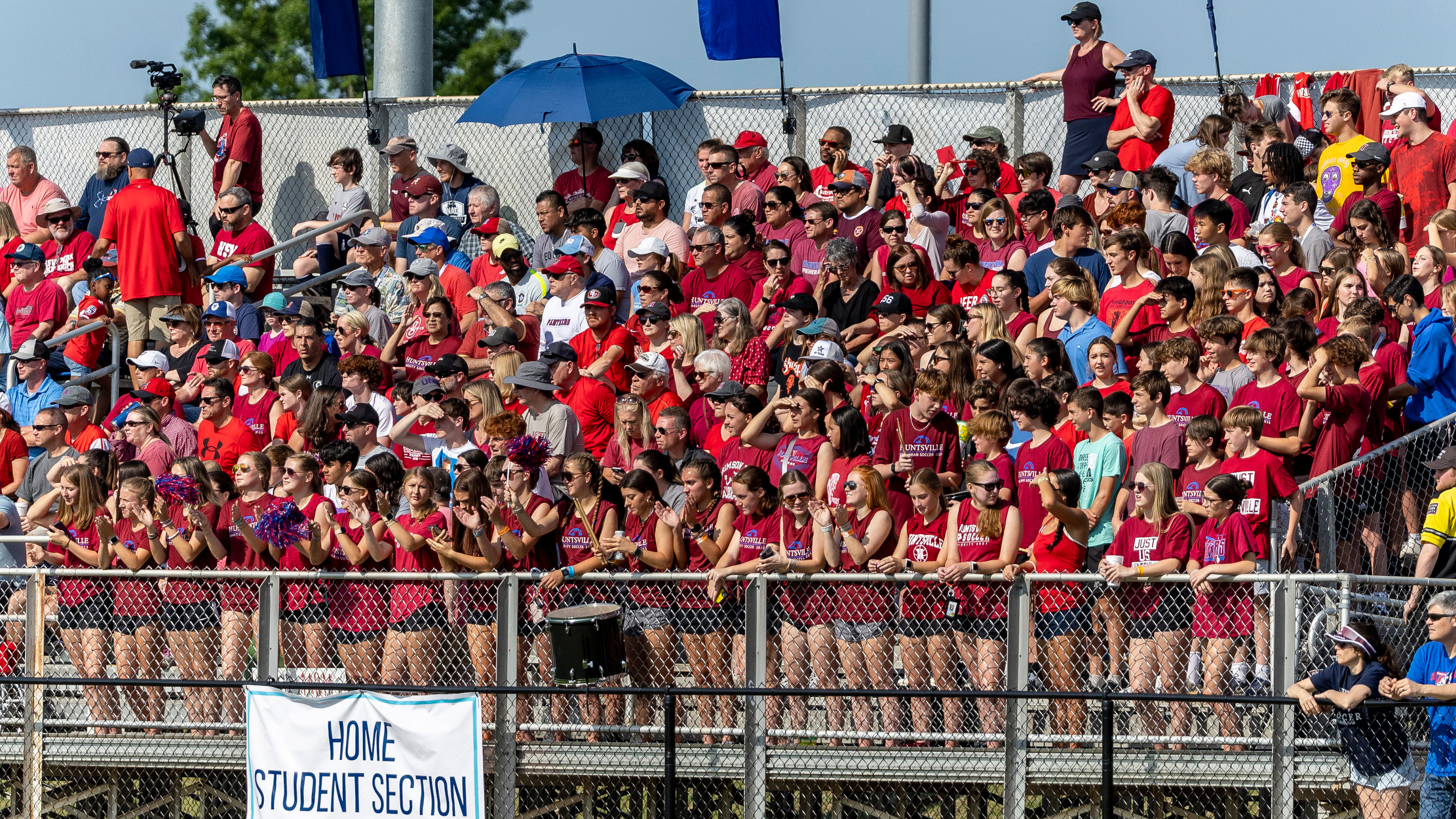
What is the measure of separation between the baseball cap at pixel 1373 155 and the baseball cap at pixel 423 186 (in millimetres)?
7296

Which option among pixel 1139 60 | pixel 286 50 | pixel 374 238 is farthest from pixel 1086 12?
pixel 286 50

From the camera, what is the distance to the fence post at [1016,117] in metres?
16.0

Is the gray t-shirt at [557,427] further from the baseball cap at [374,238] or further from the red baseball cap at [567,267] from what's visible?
the baseball cap at [374,238]

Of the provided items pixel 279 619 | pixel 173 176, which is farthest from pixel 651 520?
pixel 173 176

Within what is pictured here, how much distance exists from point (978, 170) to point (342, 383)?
16.6 feet

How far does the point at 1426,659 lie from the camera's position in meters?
9.10

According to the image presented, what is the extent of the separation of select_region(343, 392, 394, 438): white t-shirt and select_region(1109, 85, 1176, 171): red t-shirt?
5.89 metres

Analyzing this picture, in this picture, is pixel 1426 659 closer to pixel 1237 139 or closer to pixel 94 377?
pixel 1237 139

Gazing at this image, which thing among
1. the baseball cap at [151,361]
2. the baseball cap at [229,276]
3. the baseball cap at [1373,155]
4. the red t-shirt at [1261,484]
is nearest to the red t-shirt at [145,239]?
the baseball cap at [229,276]

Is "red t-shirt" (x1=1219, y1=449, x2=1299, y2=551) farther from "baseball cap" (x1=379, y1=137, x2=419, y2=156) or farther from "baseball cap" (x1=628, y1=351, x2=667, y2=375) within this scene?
"baseball cap" (x1=379, y1=137, x2=419, y2=156)

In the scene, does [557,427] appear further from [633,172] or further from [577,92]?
[577,92]

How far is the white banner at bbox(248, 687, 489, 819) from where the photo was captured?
9.22 m

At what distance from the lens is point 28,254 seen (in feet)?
52.4

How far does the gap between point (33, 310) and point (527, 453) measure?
23.9 feet
